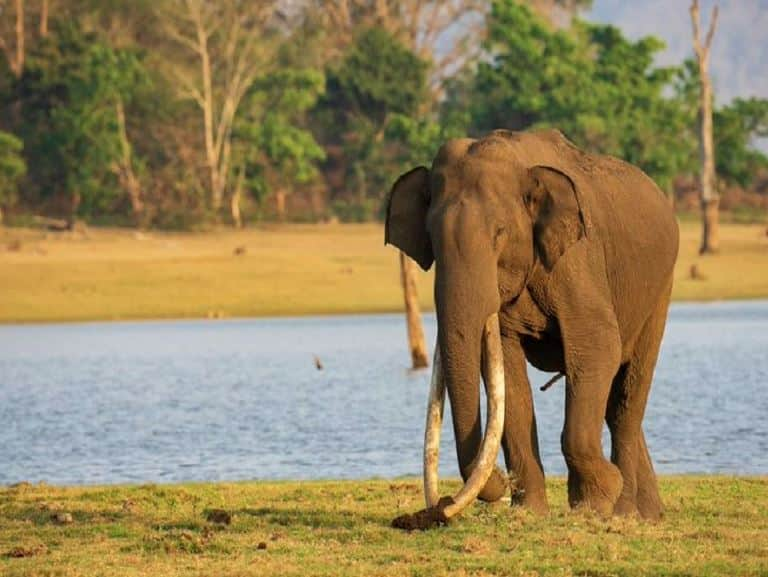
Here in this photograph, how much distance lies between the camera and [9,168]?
211 feet

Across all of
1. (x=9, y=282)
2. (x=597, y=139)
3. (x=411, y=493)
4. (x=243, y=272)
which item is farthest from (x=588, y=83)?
(x=411, y=493)

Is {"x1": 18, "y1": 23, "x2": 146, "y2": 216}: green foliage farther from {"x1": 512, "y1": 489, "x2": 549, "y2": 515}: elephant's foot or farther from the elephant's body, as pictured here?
A: {"x1": 512, "y1": 489, "x2": 549, "y2": 515}: elephant's foot

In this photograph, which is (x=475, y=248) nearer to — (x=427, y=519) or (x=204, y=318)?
(x=427, y=519)

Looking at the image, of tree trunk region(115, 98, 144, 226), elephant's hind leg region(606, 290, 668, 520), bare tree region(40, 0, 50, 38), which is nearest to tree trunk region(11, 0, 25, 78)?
bare tree region(40, 0, 50, 38)

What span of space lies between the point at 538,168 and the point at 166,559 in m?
3.13

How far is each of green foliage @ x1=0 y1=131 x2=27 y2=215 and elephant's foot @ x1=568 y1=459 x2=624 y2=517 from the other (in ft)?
175

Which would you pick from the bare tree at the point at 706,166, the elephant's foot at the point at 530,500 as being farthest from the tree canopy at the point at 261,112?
the elephant's foot at the point at 530,500

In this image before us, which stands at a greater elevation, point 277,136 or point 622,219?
point 277,136

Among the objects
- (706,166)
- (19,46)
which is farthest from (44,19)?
(706,166)

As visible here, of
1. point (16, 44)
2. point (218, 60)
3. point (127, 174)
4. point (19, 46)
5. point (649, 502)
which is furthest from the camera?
point (218, 60)

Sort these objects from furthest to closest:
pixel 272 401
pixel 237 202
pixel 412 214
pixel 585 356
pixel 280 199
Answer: pixel 280 199
pixel 237 202
pixel 272 401
pixel 412 214
pixel 585 356

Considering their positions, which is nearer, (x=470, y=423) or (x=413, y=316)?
(x=470, y=423)

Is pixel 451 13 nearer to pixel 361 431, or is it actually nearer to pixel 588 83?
pixel 588 83

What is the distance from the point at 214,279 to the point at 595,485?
120 ft
